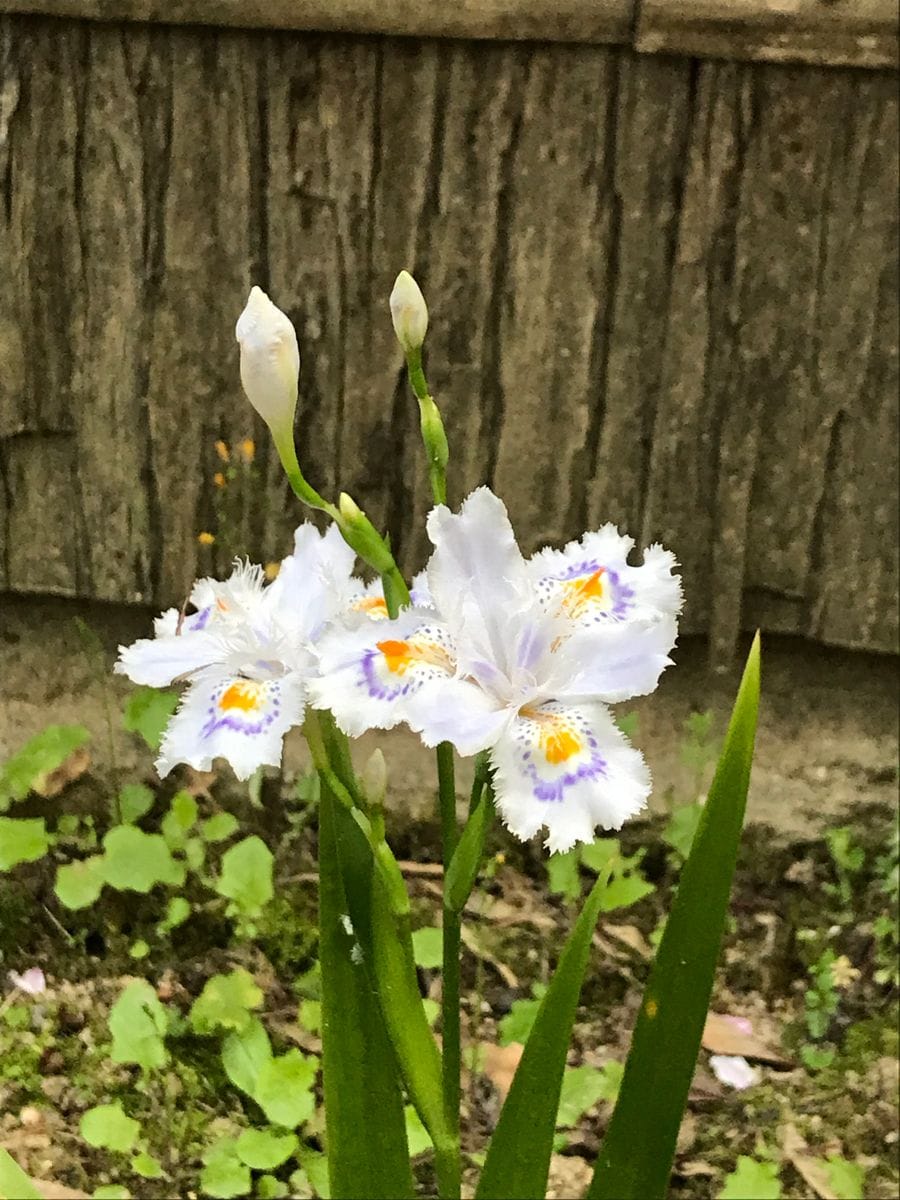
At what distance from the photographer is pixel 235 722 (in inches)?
19.8

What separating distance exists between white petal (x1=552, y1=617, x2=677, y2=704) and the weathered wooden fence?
1.47 feet

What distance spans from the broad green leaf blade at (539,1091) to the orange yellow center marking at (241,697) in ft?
0.65

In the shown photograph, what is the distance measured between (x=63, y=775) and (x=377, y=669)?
1.34 feet

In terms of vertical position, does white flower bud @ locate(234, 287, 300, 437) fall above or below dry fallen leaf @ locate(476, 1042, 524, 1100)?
above

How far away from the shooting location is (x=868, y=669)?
3.41 ft

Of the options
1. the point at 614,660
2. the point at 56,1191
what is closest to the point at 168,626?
the point at 614,660

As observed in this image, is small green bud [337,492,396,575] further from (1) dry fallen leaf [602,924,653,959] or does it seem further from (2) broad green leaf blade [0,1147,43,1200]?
(1) dry fallen leaf [602,924,653,959]

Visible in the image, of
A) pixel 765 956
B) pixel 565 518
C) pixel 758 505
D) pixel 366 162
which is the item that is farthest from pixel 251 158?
pixel 765 956

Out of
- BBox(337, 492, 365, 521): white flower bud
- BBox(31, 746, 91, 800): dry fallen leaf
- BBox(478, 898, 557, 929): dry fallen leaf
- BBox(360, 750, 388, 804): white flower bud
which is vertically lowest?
BBox(478, 898, 557, 929): dry fallen leaf

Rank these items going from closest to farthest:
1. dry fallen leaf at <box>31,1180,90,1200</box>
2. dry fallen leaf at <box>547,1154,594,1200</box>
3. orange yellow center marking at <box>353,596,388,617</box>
A: orange yellow center marking at <box>353,596,388,617</box> < dry fallen leaf at <box>31,1180,90,1200</box> < dry fallen leaf at <box>547,1154,594,1200</box>

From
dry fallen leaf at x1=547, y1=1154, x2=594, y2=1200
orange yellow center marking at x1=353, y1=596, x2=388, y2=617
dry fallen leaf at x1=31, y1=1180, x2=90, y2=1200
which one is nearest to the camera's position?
orange yellow center marking at x1=353, y1=596, x2=388, y2=617

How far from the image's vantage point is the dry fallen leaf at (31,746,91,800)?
75cm

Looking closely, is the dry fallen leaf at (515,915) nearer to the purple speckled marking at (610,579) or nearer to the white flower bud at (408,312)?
the purple speckled marking at (610,579)

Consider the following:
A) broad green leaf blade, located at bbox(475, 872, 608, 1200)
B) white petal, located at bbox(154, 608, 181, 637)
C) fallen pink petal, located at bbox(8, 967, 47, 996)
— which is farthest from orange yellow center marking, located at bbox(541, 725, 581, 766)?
fallen pink petal, located at bbox(8, 967, 47, 996)
